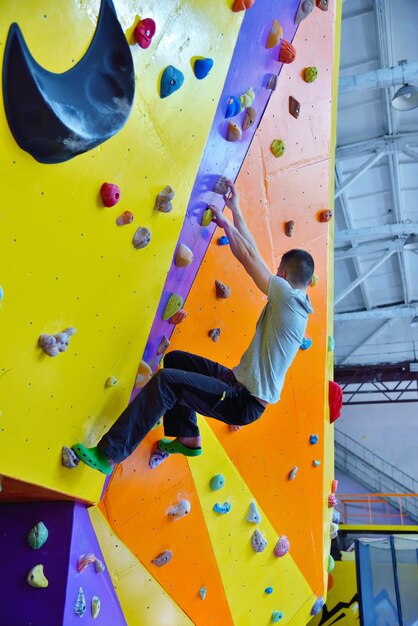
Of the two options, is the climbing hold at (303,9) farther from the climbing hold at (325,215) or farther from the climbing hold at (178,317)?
the climbing hold at (178,317)

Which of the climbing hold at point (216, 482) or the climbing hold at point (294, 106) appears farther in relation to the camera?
the climbing hold at point (294, 106)

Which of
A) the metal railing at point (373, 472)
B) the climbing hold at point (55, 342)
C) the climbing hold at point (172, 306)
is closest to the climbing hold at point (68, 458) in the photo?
the climbing hold at point (55, 342)

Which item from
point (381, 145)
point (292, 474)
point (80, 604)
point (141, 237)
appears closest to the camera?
point (141, 237)

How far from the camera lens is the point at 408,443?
16.9 metres

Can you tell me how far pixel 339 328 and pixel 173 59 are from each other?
1509cm

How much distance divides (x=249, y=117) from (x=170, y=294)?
3.10 ft

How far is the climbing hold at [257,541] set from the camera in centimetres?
341

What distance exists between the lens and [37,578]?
248cm

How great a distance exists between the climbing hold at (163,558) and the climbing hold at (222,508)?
34 cm

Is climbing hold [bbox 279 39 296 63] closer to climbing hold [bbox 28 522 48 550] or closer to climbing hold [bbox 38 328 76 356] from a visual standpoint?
climbing hold [bbox 38 328 76 356]

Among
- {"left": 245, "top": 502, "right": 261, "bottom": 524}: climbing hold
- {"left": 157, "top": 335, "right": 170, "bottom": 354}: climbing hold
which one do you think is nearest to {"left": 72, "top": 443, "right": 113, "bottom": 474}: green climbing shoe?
{"left": 157, "top": 335, "right": 170, "bottom": 354}: climbing hold

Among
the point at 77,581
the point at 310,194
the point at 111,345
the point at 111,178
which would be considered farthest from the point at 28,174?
the point at 310,194

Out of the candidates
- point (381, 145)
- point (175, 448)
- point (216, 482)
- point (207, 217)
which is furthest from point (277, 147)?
point (381, 145)

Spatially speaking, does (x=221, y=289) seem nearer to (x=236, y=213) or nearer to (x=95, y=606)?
(x=236, y=213)
